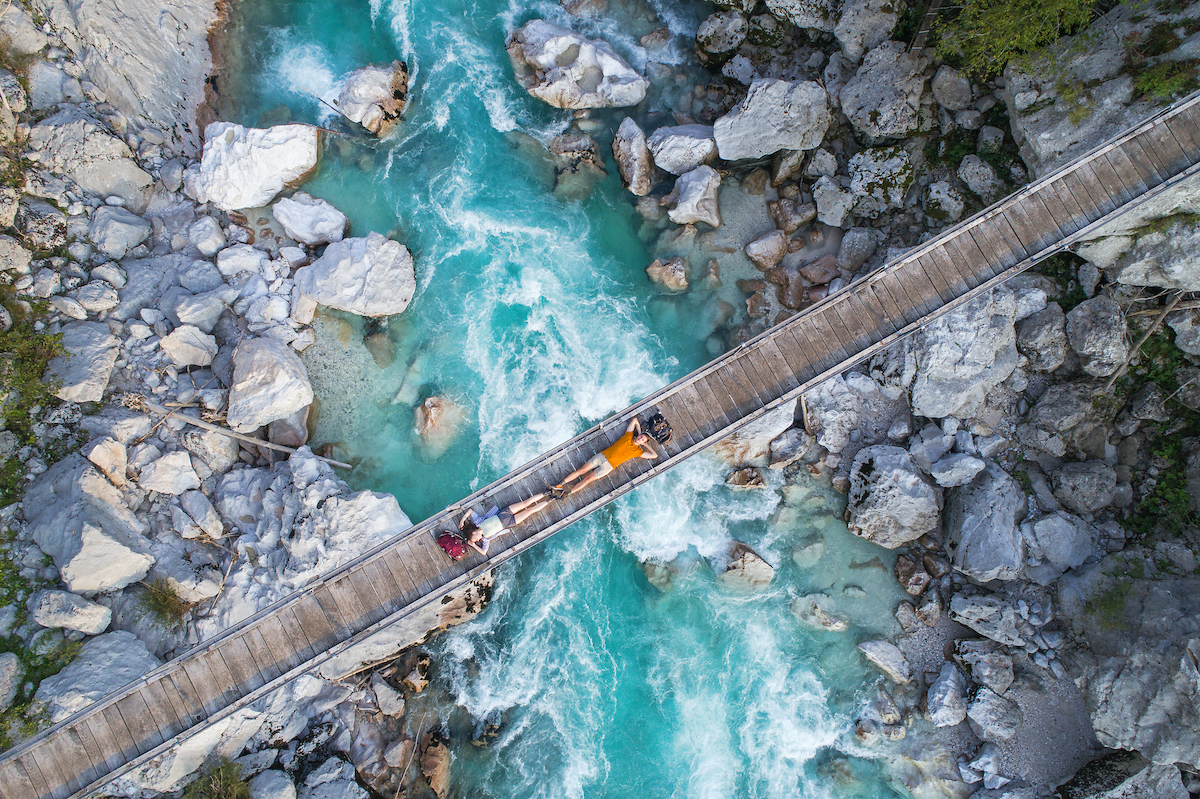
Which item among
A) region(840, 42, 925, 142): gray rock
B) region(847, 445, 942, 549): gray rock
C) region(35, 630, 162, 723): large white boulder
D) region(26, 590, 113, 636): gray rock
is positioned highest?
region(840, 42, 925, 142): gray rock

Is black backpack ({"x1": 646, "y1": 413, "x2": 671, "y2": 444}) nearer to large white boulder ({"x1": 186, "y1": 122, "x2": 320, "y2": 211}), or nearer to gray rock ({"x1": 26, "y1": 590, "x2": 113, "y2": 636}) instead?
large white boulder ({"x1": 186, "y1": 122, "x2": 320, "y2": 211})

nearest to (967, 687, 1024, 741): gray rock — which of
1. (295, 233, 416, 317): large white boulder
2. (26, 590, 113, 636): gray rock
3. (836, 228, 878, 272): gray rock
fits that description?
(836, 228, 878, 272): gray rock

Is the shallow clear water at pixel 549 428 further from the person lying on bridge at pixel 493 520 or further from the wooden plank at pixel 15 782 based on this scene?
the wooden plank at pixel 15 782

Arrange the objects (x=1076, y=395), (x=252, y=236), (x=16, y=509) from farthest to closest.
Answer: (x=252, y=236) < (x=1076, y=395) < (x=16, y=509)

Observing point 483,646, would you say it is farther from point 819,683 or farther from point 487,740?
point 819,683

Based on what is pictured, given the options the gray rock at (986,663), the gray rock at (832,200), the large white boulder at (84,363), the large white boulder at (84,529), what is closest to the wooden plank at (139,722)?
the large white boulder at (84,529)

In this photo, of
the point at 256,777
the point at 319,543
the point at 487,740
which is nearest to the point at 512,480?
the point at 319,543
